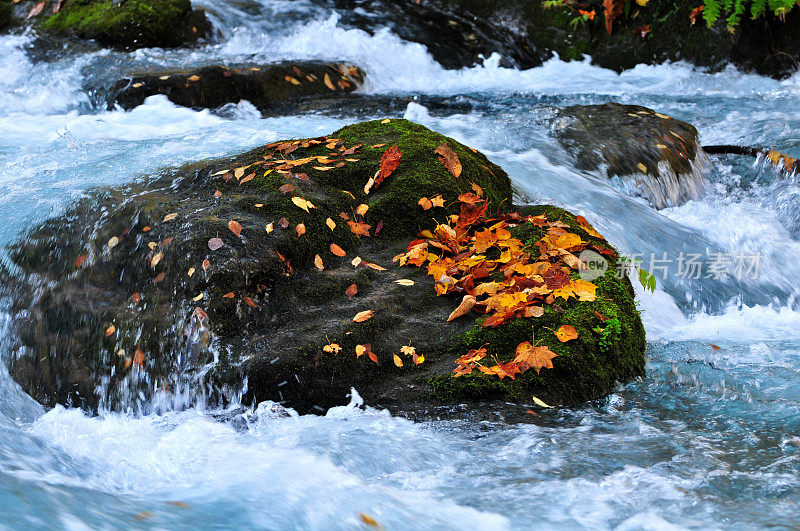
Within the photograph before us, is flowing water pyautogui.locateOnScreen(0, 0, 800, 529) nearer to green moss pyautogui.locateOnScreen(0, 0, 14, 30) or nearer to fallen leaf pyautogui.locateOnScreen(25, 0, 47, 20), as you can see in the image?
fallen leaf pyautogui.locateOnScreen(25, 0, 47, 20)

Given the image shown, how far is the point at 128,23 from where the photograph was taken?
31.1 feet

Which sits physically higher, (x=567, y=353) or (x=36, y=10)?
(x=36, y=10)

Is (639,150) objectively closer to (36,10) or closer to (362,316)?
(362,316)

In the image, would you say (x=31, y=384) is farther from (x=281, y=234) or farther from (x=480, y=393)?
(x=480, y=393)

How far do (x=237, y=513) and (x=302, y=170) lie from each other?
233 centimetres

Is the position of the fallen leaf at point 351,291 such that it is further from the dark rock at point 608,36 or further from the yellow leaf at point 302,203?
the dark rock at point 608,36

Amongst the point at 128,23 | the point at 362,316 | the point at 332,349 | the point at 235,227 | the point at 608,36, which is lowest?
the point at 332,349

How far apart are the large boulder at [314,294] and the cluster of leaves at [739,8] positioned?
22.5 feet

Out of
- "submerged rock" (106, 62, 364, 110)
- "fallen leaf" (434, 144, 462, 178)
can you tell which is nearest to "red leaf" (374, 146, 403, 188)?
"fallen leaf" (434, 144, 462, 178)

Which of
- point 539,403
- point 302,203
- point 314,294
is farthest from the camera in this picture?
point 302,203

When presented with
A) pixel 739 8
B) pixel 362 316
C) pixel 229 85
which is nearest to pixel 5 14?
pixel 229 85

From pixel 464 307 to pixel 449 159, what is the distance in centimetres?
121

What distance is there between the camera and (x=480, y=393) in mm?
3021

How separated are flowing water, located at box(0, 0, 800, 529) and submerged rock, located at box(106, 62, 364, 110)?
1035mm
